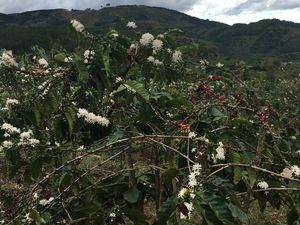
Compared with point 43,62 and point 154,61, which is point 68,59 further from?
point 154,61

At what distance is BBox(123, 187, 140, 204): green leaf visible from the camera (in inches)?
142

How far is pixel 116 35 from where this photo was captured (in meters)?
4.07

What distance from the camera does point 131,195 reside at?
12.0ft

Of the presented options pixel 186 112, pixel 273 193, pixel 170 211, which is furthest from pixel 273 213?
pixel 170 211

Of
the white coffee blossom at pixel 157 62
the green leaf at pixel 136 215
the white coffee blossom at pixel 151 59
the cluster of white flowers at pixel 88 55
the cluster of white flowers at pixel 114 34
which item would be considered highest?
the cluster of white flowers at pixel 114 34

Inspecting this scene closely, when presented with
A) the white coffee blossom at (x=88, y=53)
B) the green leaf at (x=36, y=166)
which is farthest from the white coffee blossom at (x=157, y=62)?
the green leaf at (x=36, y=166)

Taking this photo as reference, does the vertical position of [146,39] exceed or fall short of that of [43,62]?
it exceeds it

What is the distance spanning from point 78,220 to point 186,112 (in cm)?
106

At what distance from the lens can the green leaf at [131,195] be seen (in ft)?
11.9

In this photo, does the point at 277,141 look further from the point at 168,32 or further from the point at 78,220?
the point at 78,220

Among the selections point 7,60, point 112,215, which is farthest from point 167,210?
point 7,60

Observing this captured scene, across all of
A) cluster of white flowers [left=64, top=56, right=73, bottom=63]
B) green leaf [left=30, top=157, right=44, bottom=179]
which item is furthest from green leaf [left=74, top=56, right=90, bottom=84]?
green leaf [left=30, top=157, right=44, bottom=179]

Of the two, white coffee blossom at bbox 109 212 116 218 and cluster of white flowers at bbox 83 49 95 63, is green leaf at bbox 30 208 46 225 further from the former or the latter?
cluster of white flowers at bbox 83 49 95 63

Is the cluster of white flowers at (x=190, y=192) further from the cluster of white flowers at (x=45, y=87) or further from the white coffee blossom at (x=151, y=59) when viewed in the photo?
the white coffee blossom at (x=151, y=59)
